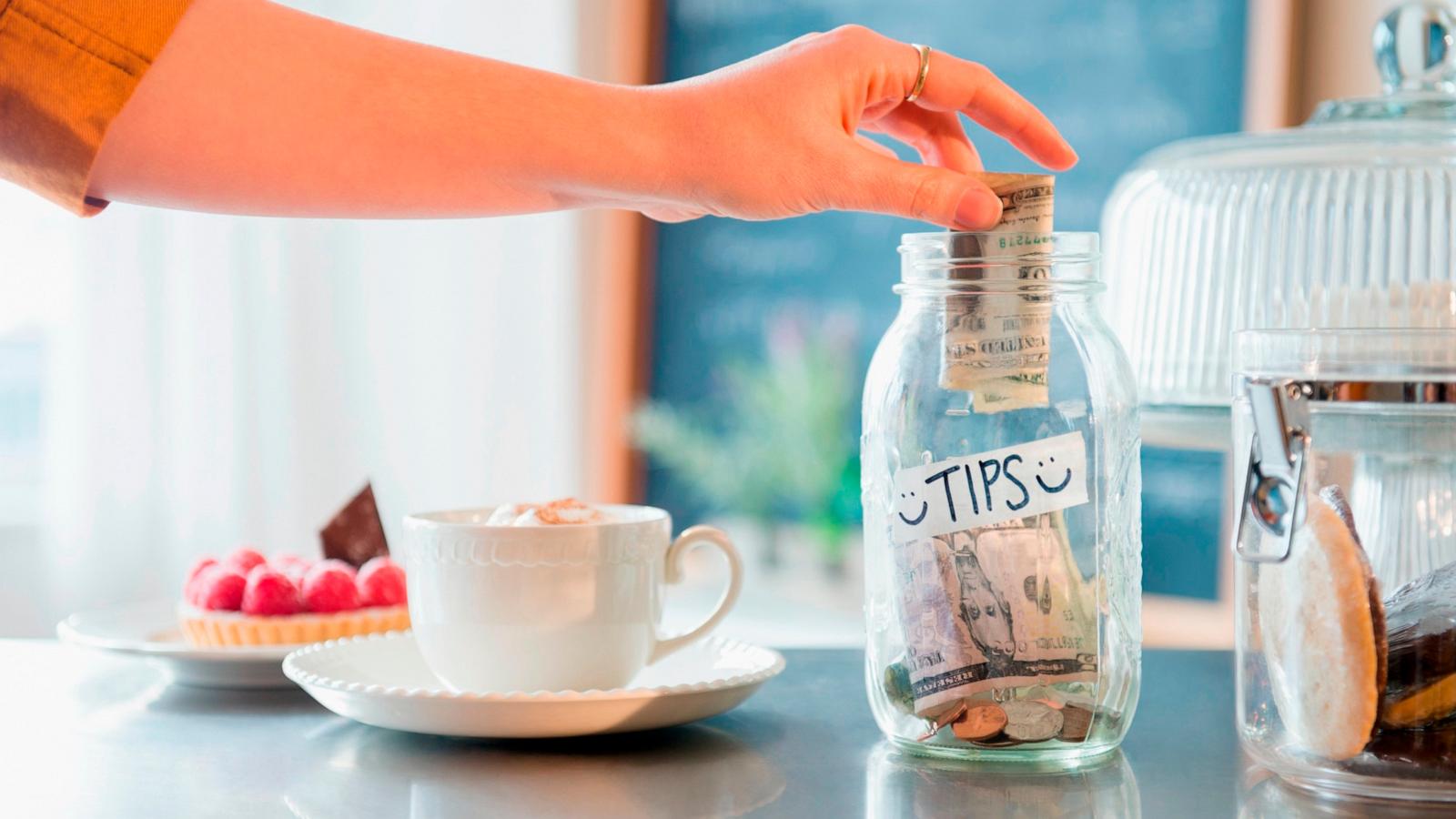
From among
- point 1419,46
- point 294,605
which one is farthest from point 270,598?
point 1419,46

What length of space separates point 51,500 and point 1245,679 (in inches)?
77.8

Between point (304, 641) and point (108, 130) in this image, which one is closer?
point (108, 130)

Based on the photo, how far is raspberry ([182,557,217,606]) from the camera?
41.0 inches

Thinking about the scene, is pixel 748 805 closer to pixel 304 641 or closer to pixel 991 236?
pixel 991 236

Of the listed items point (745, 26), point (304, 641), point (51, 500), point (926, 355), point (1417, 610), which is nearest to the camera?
point (1417, 610)

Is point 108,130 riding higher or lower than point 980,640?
higher

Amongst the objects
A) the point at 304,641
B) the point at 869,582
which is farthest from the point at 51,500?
the point at 869,582

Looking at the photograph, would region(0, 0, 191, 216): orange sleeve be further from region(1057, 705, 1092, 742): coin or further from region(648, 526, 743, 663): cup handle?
region(1057, 705, 1092, 742): coin

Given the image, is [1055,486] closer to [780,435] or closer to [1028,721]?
[1028,721]

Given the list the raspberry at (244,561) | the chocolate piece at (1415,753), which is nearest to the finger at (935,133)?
the chocolate piece at (1415,753)

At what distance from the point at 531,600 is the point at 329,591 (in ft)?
1.19

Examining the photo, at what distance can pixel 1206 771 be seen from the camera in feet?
2.04

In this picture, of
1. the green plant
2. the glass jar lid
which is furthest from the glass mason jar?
the green plant

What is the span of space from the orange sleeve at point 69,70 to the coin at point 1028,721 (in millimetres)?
464
